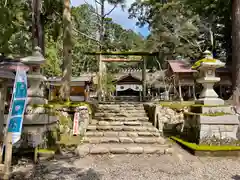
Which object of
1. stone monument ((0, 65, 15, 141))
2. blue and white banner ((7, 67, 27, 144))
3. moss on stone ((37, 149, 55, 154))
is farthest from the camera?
moss on stone ((37, 149, 55, 154))

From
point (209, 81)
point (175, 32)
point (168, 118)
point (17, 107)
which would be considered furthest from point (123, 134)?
point (175, 32)

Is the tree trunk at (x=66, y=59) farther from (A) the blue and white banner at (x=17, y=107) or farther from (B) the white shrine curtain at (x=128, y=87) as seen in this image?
(B) the white shrine curtain at (x=128, y=87)

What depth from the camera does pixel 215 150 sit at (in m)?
4.80

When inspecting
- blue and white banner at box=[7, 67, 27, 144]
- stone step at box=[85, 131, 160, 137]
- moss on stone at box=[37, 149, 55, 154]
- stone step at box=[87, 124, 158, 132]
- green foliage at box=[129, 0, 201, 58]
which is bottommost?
moss on stone at box=[37, 149, 55, 154]

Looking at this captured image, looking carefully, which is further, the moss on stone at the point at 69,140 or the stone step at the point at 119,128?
the stone step at the point at 119,128

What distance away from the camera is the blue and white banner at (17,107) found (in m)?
3.37

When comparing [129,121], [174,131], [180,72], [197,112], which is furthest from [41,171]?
[180,72]

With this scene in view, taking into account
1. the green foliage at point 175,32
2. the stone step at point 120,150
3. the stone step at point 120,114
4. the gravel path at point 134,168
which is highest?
the green foliage at point 175,32

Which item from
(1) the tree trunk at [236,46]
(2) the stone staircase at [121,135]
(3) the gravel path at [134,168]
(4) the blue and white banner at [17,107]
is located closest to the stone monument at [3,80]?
(4) the blue and white banner at [17,107]

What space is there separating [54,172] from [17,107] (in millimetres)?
1416

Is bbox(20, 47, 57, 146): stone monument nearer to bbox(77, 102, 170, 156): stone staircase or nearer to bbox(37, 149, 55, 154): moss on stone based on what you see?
bbox(37, 149, 55, 154): moss on stone

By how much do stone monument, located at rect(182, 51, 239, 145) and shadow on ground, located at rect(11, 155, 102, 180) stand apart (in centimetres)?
313

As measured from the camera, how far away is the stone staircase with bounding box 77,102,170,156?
501 centimetres

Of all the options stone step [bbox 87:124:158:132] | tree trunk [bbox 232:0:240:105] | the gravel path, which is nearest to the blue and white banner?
the gravel path
